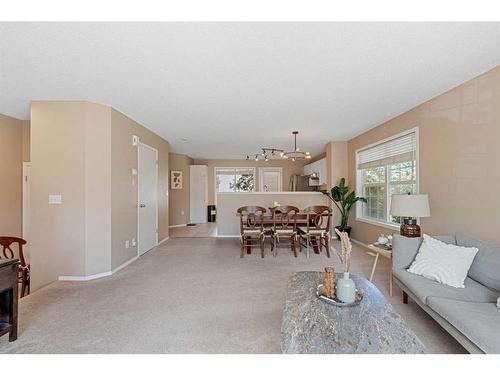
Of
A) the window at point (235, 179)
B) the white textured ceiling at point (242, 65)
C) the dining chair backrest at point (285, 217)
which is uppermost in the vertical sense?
the white textured ceiling at point (242, 65)

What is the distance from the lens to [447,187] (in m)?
3.03

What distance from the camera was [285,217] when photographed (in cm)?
464

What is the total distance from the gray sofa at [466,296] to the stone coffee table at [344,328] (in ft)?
1.42

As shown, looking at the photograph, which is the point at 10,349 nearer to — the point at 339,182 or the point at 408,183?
the point at 408,183

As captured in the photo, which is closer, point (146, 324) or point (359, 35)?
point (359, 35)

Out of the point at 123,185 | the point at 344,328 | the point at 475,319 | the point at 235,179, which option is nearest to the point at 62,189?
the point at 123,185

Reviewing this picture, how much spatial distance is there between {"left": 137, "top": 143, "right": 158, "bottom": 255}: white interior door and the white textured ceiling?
1.02 meters

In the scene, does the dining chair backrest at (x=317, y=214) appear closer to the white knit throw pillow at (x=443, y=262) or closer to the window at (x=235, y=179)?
the white knit throw pillow at (x=443, y=262)

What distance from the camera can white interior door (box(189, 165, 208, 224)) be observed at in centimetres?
897

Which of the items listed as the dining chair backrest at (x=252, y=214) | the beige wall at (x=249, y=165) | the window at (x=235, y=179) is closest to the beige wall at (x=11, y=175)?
the dining chair backrest at (x=252, y=214)

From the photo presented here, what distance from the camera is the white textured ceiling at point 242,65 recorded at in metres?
1.87

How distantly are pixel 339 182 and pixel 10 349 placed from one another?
6036mm
